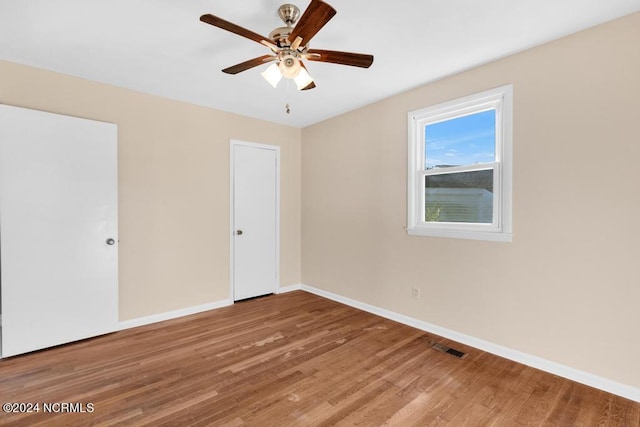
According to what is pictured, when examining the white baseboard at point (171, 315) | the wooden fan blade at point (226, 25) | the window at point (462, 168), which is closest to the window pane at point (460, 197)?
the window at point (462, 168)

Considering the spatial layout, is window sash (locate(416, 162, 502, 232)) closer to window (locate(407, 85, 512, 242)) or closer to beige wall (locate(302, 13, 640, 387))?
window (locate(407, 85, 512, 242))

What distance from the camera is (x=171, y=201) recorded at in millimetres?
3445

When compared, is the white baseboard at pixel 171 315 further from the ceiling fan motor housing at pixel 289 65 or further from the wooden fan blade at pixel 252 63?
the ceiling fan motor housing at pixel 289 65

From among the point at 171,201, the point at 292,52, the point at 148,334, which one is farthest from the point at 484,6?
the point at 148,334

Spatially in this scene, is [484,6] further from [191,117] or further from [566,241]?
[191,117]

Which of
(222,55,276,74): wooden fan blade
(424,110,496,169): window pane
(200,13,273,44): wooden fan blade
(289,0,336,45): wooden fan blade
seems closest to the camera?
(289,0,336,45): wooden fan blade

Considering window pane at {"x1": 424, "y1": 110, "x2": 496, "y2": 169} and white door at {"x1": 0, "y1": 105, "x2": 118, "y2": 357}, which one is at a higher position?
window pane at {"x1": 424, "y1": 110, "x2": 496, "y2": 169}

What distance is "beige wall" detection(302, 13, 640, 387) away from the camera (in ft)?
6.50

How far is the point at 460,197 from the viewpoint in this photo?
2.92m

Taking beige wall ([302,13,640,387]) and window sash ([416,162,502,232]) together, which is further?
window sash ([416,162,502,232])

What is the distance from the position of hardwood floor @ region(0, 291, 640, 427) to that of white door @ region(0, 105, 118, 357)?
10.9 inches

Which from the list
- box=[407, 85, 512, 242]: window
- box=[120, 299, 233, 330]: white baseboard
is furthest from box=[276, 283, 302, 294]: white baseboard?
box=[407, 85, 512, 242]: window

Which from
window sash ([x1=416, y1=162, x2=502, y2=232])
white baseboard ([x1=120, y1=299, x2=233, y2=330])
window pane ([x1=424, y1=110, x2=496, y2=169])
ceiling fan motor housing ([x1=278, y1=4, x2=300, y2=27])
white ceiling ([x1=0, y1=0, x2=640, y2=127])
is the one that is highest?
white ceiling ([x1=0, y1=0, x2=640, y2=127])

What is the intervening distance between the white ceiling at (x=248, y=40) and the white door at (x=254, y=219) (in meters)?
1.16
